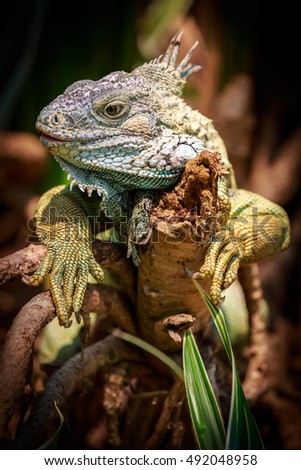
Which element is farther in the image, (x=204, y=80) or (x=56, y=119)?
(x=204, y=80)

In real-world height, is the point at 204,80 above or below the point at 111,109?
above

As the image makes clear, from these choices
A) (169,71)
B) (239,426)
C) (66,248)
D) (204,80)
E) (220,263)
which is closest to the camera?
(239,426)

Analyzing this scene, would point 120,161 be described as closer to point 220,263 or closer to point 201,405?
point 220,263

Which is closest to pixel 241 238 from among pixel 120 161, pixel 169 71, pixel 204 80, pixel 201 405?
pixel 120 161

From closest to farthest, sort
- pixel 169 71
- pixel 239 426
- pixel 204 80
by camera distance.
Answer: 1. pixel 239 426
2. pixel 169 71
3. pixel 204 80

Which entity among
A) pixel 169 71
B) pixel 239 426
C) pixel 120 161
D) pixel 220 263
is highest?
pixel 169 71

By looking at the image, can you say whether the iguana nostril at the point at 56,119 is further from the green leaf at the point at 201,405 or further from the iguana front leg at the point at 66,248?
the green leaf at the point at 201,405

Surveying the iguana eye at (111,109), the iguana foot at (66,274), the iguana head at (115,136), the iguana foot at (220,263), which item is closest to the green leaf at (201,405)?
the iguana foot at (220,263)
